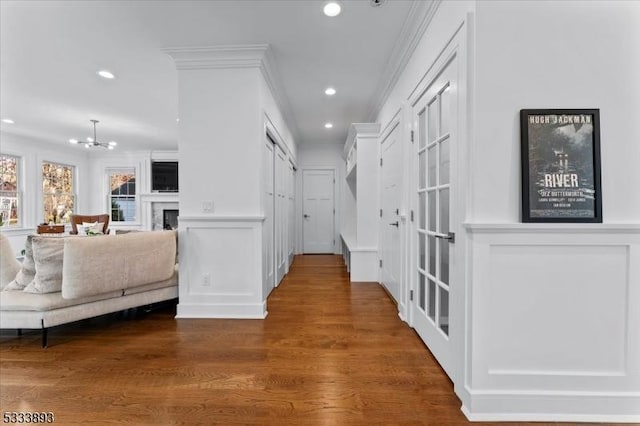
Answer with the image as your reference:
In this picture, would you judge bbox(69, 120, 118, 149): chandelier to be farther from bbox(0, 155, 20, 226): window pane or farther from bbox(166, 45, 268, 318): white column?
bbox(166, 45, 268, 318): white column

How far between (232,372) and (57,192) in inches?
298

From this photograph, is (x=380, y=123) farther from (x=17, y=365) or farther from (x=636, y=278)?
(x=17, y=365)

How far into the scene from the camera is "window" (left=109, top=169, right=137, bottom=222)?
24.7ft

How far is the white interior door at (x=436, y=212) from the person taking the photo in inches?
66.7

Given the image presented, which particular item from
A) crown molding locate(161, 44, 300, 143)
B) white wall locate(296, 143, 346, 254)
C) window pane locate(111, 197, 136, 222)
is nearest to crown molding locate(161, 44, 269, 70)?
crown molding locate(161, 44, 300, 143)

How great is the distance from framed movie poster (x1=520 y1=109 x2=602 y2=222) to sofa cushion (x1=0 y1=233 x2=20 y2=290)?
3949 millimetres

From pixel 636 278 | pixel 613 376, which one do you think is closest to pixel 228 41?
pixel 636 278

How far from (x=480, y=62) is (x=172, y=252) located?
2.93 m

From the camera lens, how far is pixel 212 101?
9.01ft

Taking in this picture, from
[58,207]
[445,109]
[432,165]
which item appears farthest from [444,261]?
[58,207]

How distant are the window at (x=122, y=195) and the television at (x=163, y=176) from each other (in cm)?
59

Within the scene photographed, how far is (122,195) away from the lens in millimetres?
7574

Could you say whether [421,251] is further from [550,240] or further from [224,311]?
[224,311]

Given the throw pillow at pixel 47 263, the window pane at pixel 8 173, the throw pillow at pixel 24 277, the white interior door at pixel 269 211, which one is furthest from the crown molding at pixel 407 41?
Answer: the window pane at pixel 8 173
